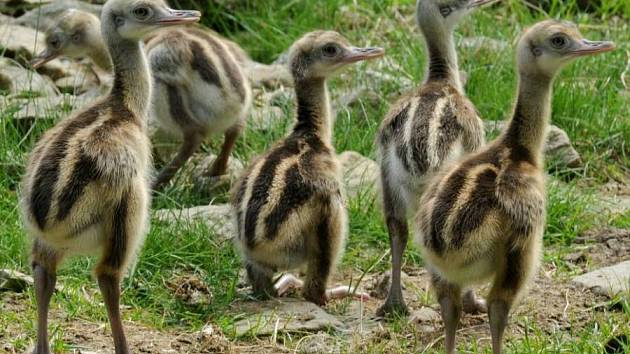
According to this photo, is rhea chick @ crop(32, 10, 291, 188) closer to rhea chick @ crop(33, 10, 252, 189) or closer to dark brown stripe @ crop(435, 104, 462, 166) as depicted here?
rhea chick @ crop(33, 10, 252, 189)

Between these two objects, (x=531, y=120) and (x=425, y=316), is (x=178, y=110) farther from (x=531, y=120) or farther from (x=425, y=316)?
(x=531, y=120)

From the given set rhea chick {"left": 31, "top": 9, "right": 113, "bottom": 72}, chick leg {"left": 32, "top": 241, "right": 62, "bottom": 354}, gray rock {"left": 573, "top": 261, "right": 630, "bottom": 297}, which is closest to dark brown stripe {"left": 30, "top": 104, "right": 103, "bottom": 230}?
chick leg {"left": 32, "top": 241, "right": 62, "bottom": 354}

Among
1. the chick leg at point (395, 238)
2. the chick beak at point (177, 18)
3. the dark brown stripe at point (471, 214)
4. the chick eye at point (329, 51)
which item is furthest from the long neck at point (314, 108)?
the dark brown stripe at point (471, 214)

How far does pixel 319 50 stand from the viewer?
7.88 meters

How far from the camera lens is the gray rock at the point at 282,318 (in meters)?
6.82

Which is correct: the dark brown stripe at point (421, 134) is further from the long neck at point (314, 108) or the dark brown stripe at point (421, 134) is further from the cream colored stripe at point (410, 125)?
the long neck at point (314, 108)

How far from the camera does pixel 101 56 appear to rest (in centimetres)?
938

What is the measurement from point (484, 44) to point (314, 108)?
2.87 meters

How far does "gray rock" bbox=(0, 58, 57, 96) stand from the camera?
374 inches

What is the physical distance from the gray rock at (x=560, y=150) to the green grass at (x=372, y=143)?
0.13 meters

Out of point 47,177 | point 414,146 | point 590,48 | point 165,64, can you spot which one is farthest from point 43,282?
point 590,48

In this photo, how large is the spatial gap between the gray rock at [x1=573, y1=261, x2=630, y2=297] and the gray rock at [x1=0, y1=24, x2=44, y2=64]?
447 centimetres

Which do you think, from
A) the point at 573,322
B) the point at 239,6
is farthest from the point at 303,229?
the point at 239,6

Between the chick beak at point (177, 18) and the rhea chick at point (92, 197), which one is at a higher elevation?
the chick beak at point (177, 18)
